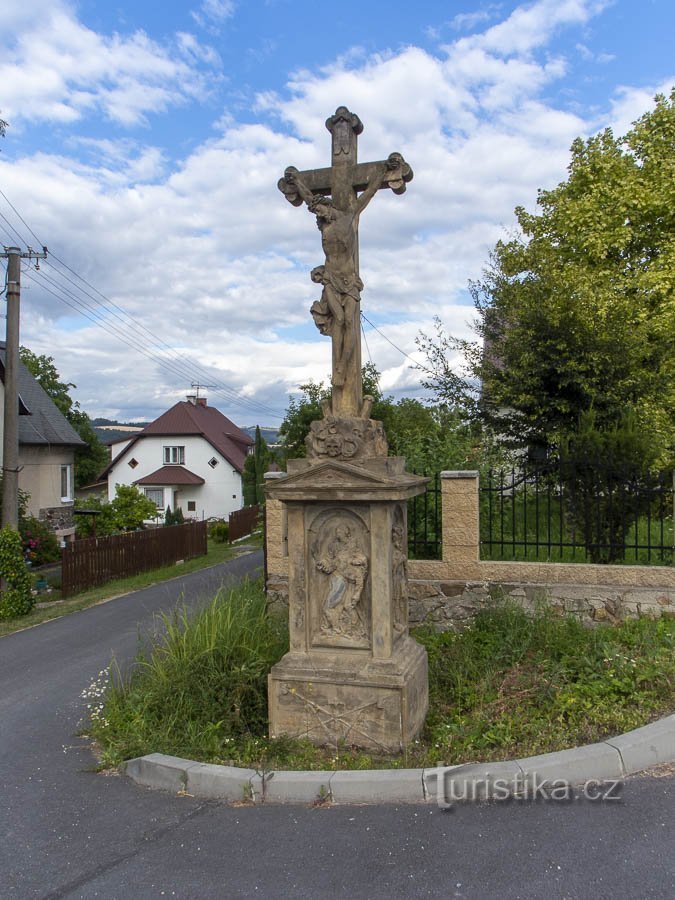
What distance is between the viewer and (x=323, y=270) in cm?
475

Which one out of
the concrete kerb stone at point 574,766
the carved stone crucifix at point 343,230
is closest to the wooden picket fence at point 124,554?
the carved stone crucifix at point 343,230

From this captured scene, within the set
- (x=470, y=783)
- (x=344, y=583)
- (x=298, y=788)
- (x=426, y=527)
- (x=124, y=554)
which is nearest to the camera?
(x=470, y=783)

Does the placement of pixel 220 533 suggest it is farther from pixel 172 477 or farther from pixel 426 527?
pixel 426 527

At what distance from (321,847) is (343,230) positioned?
12.7ft

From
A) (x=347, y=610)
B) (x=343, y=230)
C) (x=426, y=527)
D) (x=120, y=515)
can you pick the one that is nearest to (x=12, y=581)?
(x=120, y=515)

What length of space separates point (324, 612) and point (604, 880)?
7.36 feet

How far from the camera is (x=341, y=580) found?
4520 millimetres

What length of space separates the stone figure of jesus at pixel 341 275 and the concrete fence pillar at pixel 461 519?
8.48 feet

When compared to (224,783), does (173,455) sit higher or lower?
higher

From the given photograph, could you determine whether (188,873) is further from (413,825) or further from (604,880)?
(604,880)

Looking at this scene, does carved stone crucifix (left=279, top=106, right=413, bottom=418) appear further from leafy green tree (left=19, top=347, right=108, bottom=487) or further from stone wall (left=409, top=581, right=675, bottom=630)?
leafy green tree (left=19, top=347, right=108, bottom=487)

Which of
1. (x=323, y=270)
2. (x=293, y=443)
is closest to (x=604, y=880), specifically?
(x=323, y=270)

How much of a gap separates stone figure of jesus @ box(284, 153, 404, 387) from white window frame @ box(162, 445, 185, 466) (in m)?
32.8

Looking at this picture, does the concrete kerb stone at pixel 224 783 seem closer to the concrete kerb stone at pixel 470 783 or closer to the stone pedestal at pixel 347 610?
the stone pedestal at pixel 347 610
